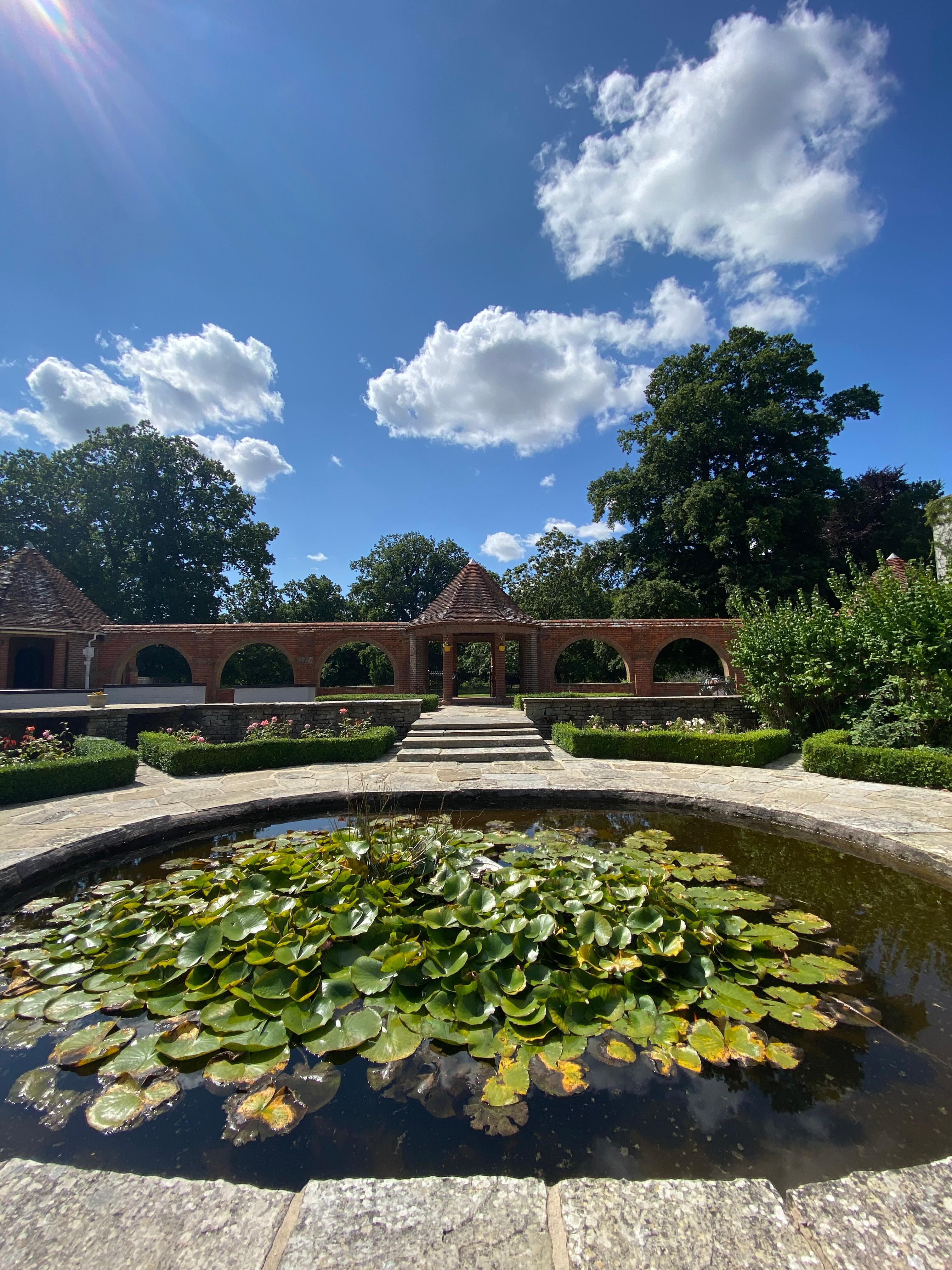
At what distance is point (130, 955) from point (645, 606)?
77.7 ft

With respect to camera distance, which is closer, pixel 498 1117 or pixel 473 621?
pixel 498 1117

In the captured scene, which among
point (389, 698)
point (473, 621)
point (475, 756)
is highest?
point (473, 621)

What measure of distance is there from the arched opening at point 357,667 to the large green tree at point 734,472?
1322 centimetres

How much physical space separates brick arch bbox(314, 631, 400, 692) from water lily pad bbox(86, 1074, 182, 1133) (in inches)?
672

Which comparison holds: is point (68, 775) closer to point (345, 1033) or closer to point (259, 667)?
point (345, 1033)

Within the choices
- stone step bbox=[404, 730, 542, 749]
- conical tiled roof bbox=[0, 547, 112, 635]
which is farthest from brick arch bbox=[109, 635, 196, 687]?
stone step bbox=[404, 730, 542, 749]

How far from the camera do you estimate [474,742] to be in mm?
10312

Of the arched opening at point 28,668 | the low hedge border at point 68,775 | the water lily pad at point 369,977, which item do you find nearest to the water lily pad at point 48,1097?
the water lily pad at point 369,977

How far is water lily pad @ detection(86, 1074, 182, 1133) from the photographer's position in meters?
2.00

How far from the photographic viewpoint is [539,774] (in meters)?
7.78

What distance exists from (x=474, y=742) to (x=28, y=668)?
2049 cm

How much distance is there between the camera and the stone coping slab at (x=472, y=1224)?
1338 mm

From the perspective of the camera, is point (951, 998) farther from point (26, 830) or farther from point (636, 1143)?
point (26, 830)

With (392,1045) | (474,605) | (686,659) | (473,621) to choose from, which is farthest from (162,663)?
(392,1045)
